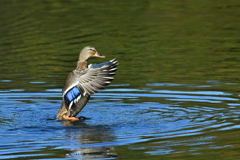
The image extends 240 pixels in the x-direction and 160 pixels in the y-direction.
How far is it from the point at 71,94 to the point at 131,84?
3.84m

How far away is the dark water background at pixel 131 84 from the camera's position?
9344 mm

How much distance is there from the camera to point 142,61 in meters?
18.5

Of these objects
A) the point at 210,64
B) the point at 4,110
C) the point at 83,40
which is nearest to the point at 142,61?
the point at 210,64

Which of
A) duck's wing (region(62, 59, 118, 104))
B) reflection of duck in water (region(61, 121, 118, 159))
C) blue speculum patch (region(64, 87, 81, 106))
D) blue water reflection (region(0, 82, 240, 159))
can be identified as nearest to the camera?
reflection of duck in water (region(61, 121, 118, 159))

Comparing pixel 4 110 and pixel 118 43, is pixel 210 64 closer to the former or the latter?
pixel 118 43

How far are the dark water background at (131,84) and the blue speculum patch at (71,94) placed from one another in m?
0.50

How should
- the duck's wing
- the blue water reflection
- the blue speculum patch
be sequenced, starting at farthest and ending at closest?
the blue speculum patch
the duck's wing
the blue water reflection

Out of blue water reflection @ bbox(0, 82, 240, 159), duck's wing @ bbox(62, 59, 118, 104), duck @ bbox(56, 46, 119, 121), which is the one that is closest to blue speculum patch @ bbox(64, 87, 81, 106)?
duck @ bbox(56, 46, 119, 121)

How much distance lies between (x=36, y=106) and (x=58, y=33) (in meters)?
12.4

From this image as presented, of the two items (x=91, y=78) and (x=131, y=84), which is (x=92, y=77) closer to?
(x=91, y=78)

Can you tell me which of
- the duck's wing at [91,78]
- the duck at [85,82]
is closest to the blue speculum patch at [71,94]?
the duck at [85,82]

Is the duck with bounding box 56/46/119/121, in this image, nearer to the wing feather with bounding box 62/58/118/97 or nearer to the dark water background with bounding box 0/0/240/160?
the wing feather with bounding box 62/58/118/97

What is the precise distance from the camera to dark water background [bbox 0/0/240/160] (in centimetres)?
934

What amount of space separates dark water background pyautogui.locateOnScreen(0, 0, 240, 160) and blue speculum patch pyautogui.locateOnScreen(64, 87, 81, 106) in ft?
1.64
